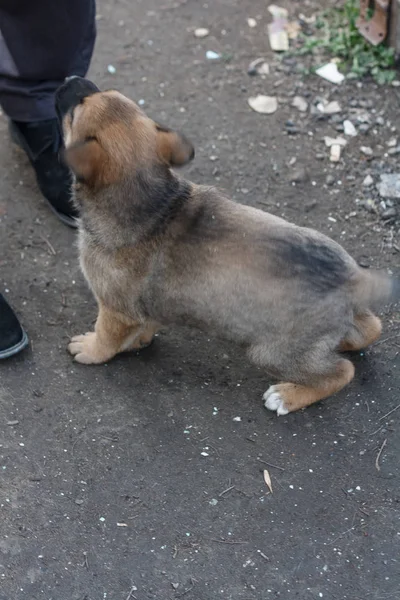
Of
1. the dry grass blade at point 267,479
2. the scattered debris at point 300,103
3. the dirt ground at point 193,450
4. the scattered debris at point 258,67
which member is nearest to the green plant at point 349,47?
the scattered debris at point 258,67

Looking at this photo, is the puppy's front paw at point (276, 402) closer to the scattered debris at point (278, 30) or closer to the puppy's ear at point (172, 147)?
the puppy's ear at point (172, 147)

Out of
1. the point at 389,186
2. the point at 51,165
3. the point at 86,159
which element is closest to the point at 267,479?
the point at 86,159

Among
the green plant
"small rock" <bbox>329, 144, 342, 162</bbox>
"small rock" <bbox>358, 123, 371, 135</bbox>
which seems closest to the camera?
"small rock" <bbox>329, 144, 342, 162</bbox>

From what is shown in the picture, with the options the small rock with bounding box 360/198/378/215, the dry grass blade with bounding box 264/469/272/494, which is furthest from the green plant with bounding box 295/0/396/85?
the dry grass blade with bounding box 264/469/272/494

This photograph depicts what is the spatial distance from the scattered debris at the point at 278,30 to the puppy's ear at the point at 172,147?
2.81 meters

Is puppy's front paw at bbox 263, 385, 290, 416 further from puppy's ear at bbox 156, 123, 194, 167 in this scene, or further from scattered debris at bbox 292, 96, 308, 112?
scattered debris at bbox 292, 96, 308, 112

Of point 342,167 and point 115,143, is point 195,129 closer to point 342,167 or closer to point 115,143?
point 342,167

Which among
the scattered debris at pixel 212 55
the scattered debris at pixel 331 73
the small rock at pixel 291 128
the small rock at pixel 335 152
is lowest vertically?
the small rock at pixel 335 152

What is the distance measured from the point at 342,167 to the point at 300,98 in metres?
0.77

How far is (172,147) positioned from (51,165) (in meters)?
1.45

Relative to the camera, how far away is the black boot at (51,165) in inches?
192

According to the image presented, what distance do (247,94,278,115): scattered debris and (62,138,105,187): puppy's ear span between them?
242 centimetres

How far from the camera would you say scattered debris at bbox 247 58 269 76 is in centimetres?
603

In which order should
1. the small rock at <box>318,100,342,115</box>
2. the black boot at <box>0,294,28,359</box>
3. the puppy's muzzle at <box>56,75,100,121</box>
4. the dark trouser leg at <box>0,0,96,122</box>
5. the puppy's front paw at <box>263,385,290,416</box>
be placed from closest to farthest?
1. the puppy's muzzle at <box>56,75,100,121</box>
2. the puppy's front paw at <box>263,385,290,416</box>
3. the black boot at <box>0,294,28,359</box>
4. the dark trouser leg at <box>0,0,96,122</box>
5. the small rock at <box>318,100,342,115</box>
